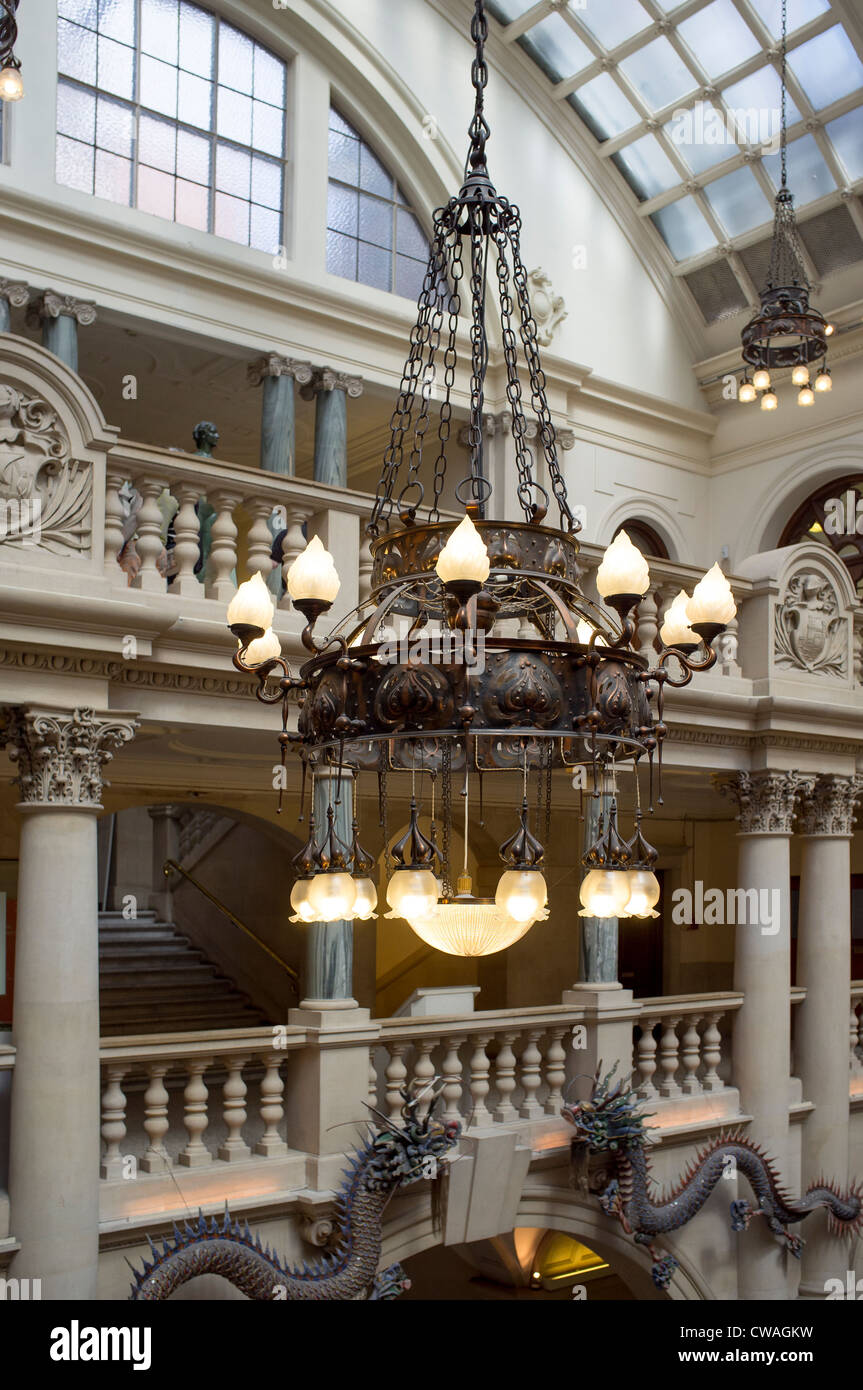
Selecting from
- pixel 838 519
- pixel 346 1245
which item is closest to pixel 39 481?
pixel 346 1245

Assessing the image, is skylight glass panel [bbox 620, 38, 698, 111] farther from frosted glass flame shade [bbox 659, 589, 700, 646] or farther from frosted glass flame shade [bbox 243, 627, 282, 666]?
frosted glass flame shade [bbox 243, 627, 282, 666]

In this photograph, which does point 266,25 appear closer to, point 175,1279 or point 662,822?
point 662,822

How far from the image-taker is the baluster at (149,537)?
7.33 meters

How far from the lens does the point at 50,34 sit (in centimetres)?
1038

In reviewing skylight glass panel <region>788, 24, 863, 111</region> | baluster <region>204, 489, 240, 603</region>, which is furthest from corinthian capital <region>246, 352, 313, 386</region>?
skylight glass panel <region>788, 24, 863, 111</region>

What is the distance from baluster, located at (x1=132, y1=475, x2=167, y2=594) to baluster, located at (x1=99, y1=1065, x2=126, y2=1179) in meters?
2.65

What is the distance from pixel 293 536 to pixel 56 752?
1.93 m

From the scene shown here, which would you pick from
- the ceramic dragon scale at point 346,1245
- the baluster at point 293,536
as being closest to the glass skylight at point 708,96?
the baluster at point 293,536

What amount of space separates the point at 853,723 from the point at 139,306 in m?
6.79

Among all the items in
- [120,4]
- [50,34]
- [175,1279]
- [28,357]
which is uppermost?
[120,4]

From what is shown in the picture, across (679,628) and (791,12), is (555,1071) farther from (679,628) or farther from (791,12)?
(791,12)

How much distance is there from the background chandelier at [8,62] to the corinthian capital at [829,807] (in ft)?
25.5

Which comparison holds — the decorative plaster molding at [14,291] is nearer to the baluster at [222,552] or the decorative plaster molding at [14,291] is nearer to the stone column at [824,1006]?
the baluster at [222,552]

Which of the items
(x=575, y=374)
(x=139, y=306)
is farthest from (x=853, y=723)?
(x=139, y=306)
